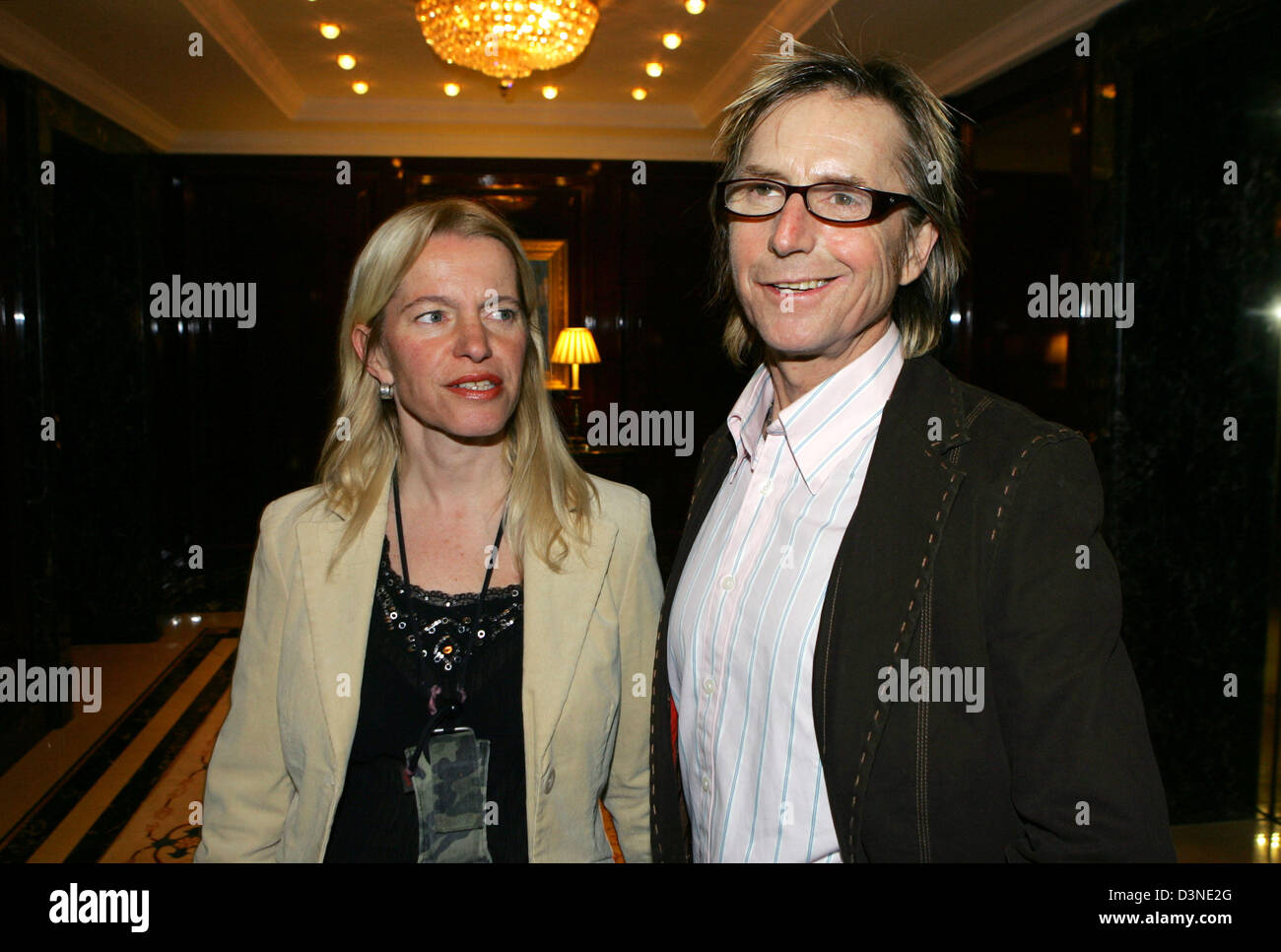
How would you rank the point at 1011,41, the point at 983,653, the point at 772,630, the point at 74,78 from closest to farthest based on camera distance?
the point at 983,653 < the point at 772,630 < the point at 1011,41 < the point at 74,78

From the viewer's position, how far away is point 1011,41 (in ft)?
15.3

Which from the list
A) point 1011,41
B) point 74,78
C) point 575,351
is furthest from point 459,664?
point 575,351

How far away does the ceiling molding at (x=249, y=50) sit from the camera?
4.77 m

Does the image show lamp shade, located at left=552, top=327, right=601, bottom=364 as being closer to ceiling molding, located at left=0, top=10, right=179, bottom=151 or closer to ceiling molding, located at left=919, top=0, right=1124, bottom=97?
ceiling molding, located at left=919, top=0, right=1124, bottom=97

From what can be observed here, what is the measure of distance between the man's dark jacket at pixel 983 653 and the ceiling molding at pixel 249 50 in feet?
15.4

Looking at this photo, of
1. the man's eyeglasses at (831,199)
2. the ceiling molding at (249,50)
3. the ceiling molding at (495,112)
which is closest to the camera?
the man's eyeglasses at (831,199)

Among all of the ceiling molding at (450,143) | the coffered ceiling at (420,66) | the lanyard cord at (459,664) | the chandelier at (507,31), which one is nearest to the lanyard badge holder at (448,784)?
the lanyard cord at (459,664)

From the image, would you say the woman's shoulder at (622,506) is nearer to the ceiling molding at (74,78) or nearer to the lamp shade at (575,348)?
the ceiling molding at (74,78)

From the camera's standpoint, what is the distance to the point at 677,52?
19.1 ft

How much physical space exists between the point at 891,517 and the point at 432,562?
850 millimetres

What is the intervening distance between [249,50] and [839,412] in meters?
5.39

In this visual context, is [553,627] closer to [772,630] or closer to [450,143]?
[772,630]

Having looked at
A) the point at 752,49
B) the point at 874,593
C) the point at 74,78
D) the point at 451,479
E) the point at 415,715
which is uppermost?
the point at 752,49

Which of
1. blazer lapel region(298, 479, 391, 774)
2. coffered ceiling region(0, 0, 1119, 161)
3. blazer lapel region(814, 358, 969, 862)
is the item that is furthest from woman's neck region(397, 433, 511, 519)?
coffered ceiling region(0, 0, 1119, 161)
